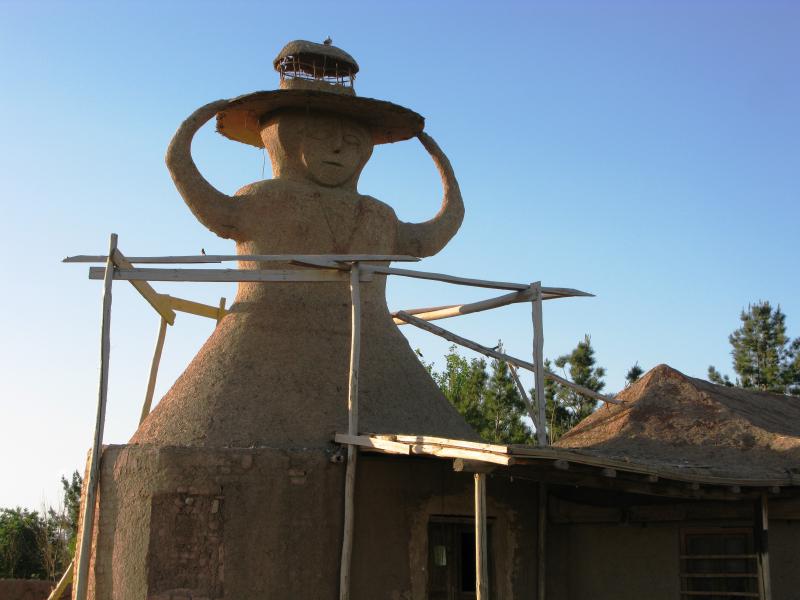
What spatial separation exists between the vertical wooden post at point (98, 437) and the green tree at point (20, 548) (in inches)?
652

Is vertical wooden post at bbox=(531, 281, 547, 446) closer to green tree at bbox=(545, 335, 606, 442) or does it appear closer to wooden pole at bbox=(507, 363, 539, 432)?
wooden pole at bbox=(507, 363, 539, 432)

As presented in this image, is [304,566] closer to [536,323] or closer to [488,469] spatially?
[488,469]

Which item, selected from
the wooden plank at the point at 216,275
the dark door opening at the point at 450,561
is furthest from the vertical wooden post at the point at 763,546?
the wooden plank at the point at 216,275

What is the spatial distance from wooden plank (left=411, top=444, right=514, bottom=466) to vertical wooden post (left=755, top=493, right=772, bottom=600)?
3370 millimetres

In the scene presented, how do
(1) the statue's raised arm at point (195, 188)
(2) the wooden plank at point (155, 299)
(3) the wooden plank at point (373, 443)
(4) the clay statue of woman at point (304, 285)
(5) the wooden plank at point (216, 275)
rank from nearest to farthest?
(3) the wooden plank at point (373, 443) < (5) the wooden plank at point (216, 275) < (4) the clay statue of woman at point (304, 285) < (2) the wooden plank at point (155, 299) < (1) the statue's raised arm at point (195, 188)

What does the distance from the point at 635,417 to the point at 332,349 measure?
4.26 m

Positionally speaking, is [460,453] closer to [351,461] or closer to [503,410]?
[351,461]

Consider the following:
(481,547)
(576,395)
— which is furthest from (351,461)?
(576,395)

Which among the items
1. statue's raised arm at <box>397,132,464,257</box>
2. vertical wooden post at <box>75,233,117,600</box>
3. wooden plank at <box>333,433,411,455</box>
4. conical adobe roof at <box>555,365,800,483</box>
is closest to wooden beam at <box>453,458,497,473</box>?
wooden plank at <box>333,433,411,455</box>

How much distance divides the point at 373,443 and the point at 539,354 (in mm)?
2627

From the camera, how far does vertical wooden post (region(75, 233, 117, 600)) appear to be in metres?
10.0

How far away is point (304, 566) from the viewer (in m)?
10.0

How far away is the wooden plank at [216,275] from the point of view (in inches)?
419

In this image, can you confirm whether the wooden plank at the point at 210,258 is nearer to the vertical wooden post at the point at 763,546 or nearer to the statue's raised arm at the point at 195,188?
the statue's raised arm at the point at 195,188
